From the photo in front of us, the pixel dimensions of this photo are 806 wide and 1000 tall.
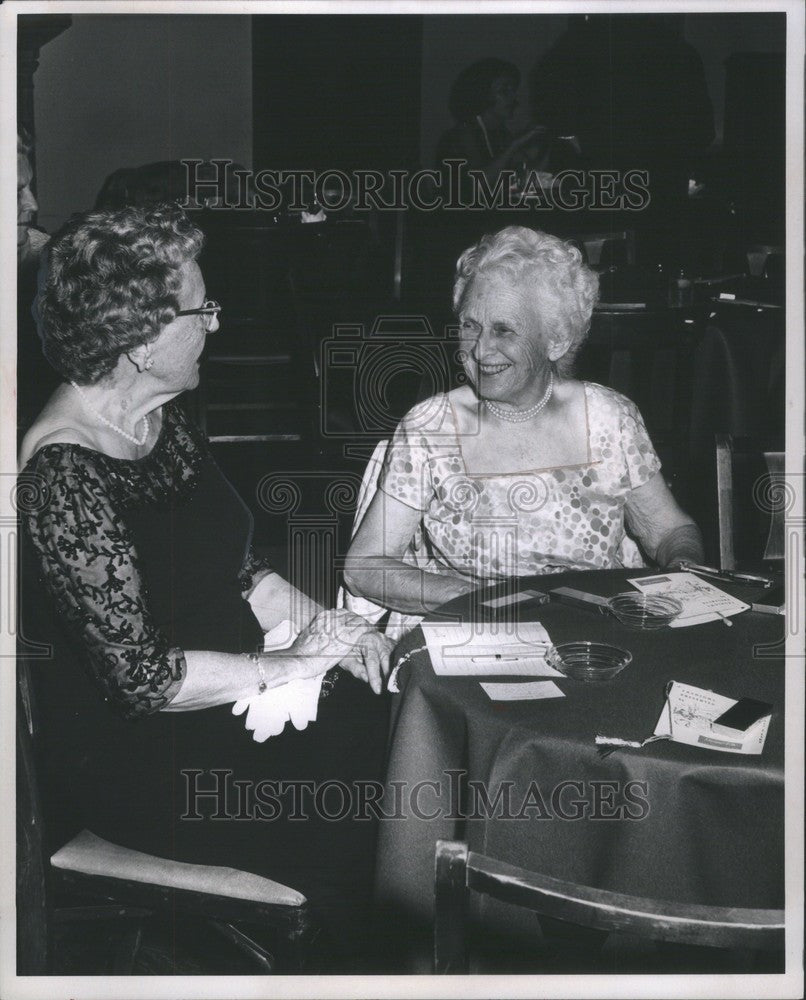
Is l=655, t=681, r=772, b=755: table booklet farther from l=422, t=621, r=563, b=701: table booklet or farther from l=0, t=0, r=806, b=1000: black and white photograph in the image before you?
l=422, t=621, r=563, b=701: table booklet

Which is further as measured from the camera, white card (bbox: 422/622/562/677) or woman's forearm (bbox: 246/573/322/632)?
woman's forearm (bbox: 246/573/322/632)

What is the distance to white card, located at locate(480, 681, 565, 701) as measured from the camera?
1.57 m

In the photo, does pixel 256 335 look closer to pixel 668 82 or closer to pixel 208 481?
pixel 208 481

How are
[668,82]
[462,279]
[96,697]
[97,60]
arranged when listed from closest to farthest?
1. [96,697]
2. [97,60]
3. [668,82]
4. [462,279]

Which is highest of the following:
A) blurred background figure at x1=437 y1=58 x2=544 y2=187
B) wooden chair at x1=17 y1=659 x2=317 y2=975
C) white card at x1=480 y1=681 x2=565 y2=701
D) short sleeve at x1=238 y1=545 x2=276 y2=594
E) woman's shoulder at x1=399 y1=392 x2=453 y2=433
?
blurred background figure at x1=437 y1=58 x2=544 y2=187

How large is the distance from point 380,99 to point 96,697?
146 cm

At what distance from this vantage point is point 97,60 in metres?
2.01

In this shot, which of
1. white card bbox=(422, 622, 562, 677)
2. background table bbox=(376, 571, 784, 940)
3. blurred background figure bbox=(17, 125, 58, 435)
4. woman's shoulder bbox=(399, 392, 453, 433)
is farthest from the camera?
woman's shoulder bbox=(399, 392, 453, 433)

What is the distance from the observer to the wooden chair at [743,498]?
2.30m

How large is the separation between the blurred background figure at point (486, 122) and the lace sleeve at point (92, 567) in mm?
1157

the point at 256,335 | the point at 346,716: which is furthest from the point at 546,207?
the point at 346,716

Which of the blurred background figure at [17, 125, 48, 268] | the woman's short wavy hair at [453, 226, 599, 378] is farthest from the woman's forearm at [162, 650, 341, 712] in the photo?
the woman's short wavy hair at [453, 226, 599, 378]

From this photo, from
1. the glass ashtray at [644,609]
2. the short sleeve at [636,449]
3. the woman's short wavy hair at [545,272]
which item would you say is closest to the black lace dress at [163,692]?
the glass ashtray at [644,609]

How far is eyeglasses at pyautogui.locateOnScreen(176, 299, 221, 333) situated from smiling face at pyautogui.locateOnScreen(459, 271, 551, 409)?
635 millimetres
